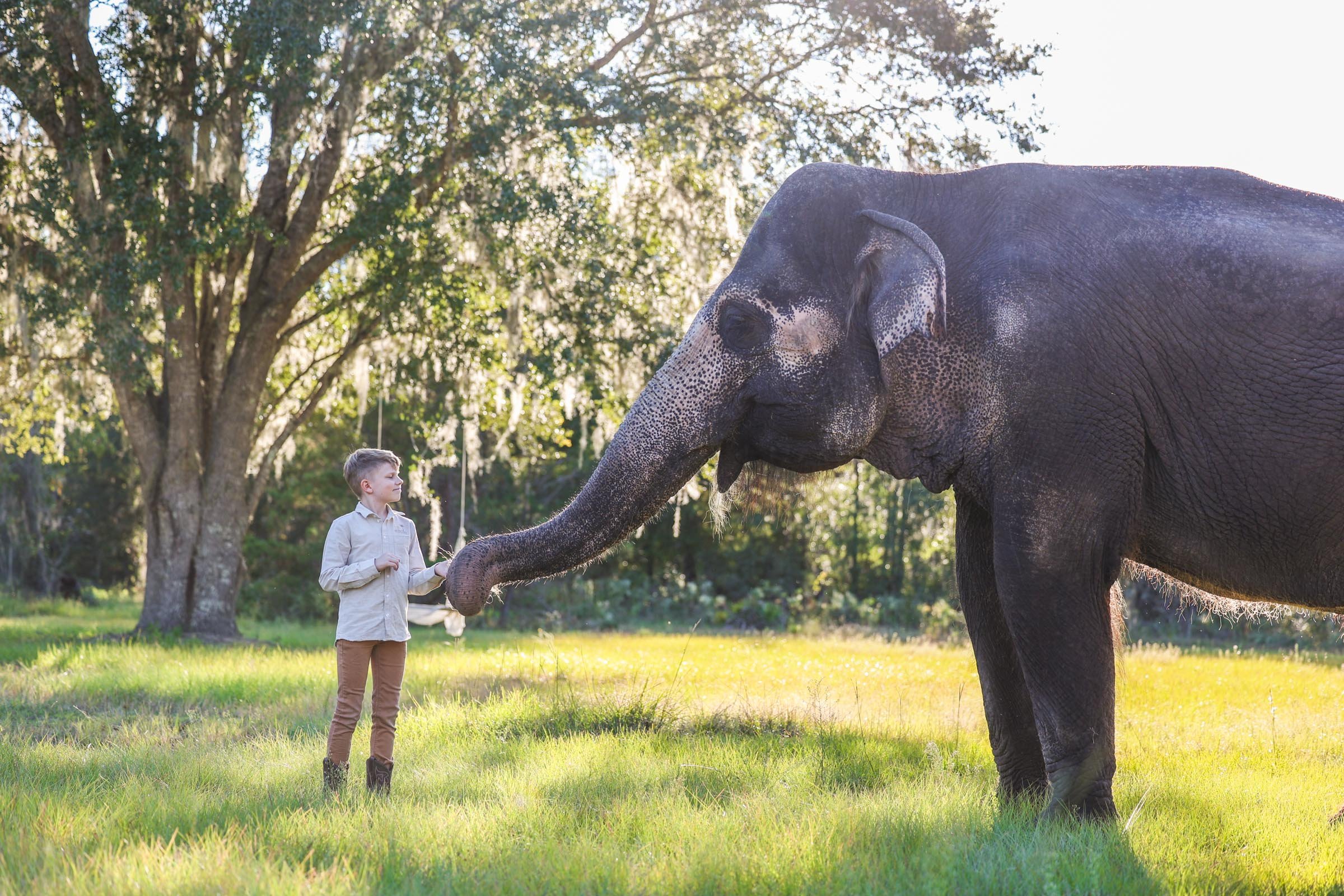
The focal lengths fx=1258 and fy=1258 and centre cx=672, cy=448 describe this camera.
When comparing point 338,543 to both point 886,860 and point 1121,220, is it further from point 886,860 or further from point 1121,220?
point 1121,220

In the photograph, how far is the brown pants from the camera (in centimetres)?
536

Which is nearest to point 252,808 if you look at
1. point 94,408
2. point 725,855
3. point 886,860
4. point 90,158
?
point 725,855

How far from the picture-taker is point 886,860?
4.00 meters

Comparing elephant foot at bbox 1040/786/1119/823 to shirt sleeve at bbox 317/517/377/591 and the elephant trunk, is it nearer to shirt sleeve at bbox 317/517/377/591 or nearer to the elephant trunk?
the elephant trunk

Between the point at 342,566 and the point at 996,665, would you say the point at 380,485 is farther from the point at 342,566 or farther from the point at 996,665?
the point at 996,665

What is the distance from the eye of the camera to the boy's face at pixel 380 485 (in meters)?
5.50

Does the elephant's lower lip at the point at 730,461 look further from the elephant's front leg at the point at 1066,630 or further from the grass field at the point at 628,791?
the grass field at the point at 628,791

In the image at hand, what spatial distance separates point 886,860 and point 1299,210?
256 cm

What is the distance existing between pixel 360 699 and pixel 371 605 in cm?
43

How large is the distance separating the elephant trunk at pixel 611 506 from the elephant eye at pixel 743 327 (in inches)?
3.6

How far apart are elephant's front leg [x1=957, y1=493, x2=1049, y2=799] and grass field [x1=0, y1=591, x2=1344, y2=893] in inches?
9.8

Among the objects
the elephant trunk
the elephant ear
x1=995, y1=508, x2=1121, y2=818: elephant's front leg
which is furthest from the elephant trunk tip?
x1=995, y1=508, x2=1121, y2=818: elephant's front leg

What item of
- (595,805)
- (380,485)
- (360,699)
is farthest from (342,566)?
(595,805)

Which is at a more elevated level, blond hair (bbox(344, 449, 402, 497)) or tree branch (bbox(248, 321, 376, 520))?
tree branch (bbox(248, 321, 376, 520))
